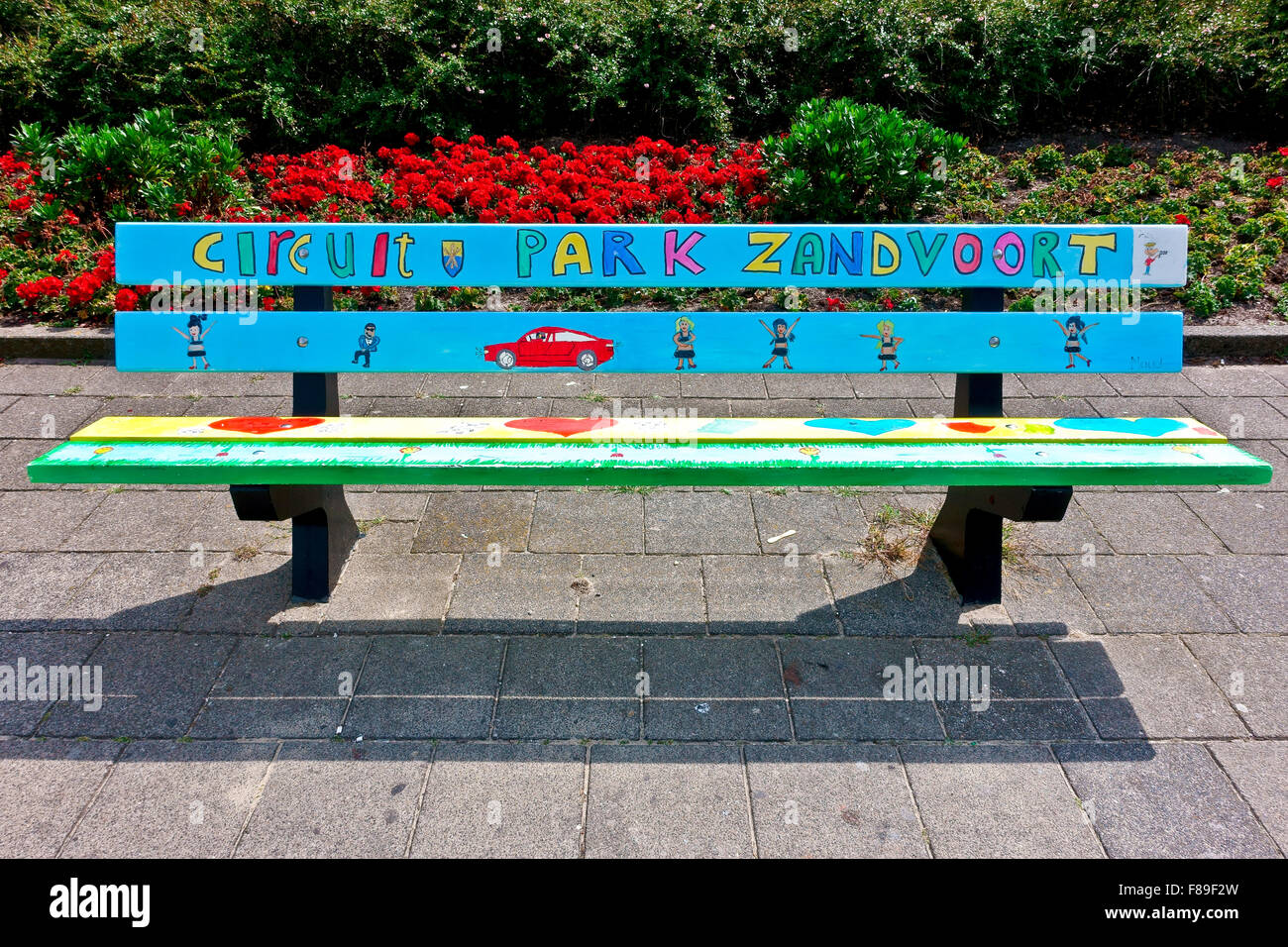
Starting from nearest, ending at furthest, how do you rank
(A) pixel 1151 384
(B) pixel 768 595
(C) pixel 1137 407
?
1. (B) pixel 768 595
2. (C) pixel 1137 407
3. (A) pixel 1151 384

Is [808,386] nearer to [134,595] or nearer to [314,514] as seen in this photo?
[314,514]

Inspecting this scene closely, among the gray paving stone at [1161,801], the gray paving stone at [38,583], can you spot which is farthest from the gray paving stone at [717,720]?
the gray paving stone at [38,583]

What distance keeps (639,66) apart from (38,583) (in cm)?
531

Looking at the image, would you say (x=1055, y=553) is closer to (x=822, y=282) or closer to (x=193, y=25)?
(x=822, y=282)

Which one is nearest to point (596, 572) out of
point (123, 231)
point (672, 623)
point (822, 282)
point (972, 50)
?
point (672, 623)

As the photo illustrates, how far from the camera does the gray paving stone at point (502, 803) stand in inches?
92.4

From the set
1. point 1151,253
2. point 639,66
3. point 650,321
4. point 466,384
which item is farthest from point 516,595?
point 639,66

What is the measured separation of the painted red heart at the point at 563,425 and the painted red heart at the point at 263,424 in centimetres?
65

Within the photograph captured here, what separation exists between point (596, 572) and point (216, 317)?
5.01 feet

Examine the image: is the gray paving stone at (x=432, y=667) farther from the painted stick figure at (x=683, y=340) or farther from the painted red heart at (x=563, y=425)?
the painted stick figure at (x=683, y=340)

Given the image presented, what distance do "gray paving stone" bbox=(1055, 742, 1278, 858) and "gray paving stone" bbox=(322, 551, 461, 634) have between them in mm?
1961

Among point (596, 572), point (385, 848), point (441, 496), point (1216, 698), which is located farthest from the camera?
point (441, 496)

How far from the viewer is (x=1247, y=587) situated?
11.1ft

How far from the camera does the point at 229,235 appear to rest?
3176 millimetres
